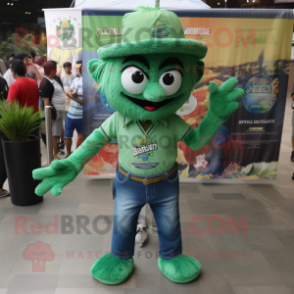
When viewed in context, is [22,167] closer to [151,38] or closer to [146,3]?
[151,38]

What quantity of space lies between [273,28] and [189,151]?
1682 millimetres

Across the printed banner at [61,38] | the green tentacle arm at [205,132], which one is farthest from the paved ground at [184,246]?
the printed banner at [61,38]

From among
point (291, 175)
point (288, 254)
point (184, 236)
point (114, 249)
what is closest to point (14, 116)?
point (114, 249)

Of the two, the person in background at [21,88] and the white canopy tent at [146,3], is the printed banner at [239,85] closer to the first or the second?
the white canopy tent at [146,3]

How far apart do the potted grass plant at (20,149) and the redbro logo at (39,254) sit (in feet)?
2.54

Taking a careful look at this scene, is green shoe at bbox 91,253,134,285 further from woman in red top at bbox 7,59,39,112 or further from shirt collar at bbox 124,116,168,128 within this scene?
woman in red top at bbox 7,59,39,112

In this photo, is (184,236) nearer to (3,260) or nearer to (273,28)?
(3,260)

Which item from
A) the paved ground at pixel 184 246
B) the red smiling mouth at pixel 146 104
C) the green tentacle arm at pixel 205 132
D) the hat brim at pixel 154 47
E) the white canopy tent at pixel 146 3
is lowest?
the paved ground at pixel 184 246

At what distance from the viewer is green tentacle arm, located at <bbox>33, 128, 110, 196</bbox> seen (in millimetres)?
1695

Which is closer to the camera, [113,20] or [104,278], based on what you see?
[104,278]

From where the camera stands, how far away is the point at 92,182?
12.4 ft

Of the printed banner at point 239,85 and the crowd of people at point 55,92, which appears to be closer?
the printed banner at point 239,85

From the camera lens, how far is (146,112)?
5.62 feet

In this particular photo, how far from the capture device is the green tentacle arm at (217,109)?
1.79 m
